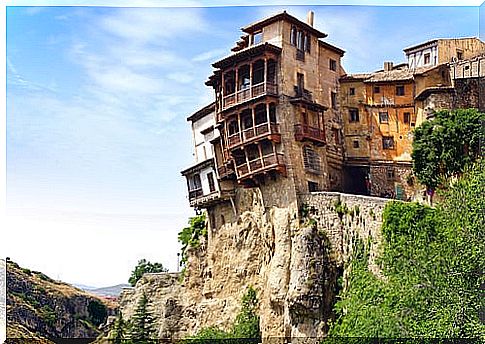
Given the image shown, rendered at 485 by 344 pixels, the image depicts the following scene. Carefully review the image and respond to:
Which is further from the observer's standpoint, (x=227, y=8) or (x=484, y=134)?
(x=484, y=134)

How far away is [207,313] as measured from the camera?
13148mm

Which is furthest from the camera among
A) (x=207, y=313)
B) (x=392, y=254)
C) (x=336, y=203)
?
(x=207, y=313)

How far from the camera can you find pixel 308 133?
38.7ft

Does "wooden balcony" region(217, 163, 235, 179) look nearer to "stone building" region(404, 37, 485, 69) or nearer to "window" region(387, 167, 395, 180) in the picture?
"window" region(387, 167, 395, 180)

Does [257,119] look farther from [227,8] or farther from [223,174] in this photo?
[227,8]

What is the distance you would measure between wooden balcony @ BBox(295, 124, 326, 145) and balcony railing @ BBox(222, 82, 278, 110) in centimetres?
59

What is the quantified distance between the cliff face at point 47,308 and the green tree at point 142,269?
0.91 metres

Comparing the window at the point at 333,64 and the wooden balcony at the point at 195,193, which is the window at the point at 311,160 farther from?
the wooden balcony at the point at 195,193

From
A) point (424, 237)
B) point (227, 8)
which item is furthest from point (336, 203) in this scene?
point (227, 8)

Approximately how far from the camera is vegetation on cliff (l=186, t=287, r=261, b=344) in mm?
11695

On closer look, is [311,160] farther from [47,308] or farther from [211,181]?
[47,308]

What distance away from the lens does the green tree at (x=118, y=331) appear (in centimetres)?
1312

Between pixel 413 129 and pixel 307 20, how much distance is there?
7.34 ft

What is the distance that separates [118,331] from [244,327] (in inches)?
111
